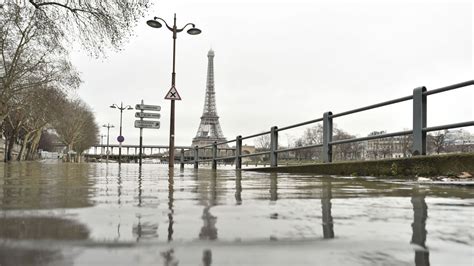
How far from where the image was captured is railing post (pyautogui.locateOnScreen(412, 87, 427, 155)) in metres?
6.74

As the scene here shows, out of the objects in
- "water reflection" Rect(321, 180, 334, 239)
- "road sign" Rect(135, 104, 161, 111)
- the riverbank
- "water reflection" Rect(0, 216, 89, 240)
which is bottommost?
"water reflection" Rect(0, 216, 89, 240)

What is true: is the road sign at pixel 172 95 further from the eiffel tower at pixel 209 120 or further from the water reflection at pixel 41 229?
the eiffel tower at pixel 209 120

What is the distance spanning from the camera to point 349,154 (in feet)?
37.1

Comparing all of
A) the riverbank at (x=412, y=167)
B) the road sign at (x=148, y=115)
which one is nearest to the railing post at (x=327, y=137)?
the riverbank at (x=412, y=167)

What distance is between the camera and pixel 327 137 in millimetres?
9180

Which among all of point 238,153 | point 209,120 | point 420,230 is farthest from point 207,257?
point 209,120

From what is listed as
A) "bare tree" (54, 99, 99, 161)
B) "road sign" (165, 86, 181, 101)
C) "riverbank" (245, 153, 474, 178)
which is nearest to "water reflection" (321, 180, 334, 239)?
"riverbank" (245, 153, 474, 178)

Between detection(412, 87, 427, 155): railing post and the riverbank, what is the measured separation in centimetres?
28

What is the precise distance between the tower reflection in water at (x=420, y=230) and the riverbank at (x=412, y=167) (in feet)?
9.26

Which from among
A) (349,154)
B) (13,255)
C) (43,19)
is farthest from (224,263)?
(43,19)

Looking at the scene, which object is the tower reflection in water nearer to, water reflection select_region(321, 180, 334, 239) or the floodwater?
the floodwater

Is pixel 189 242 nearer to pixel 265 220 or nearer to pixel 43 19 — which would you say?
pixel 265 220

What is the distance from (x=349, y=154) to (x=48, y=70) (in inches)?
1162

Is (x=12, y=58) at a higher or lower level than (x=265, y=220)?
higher
